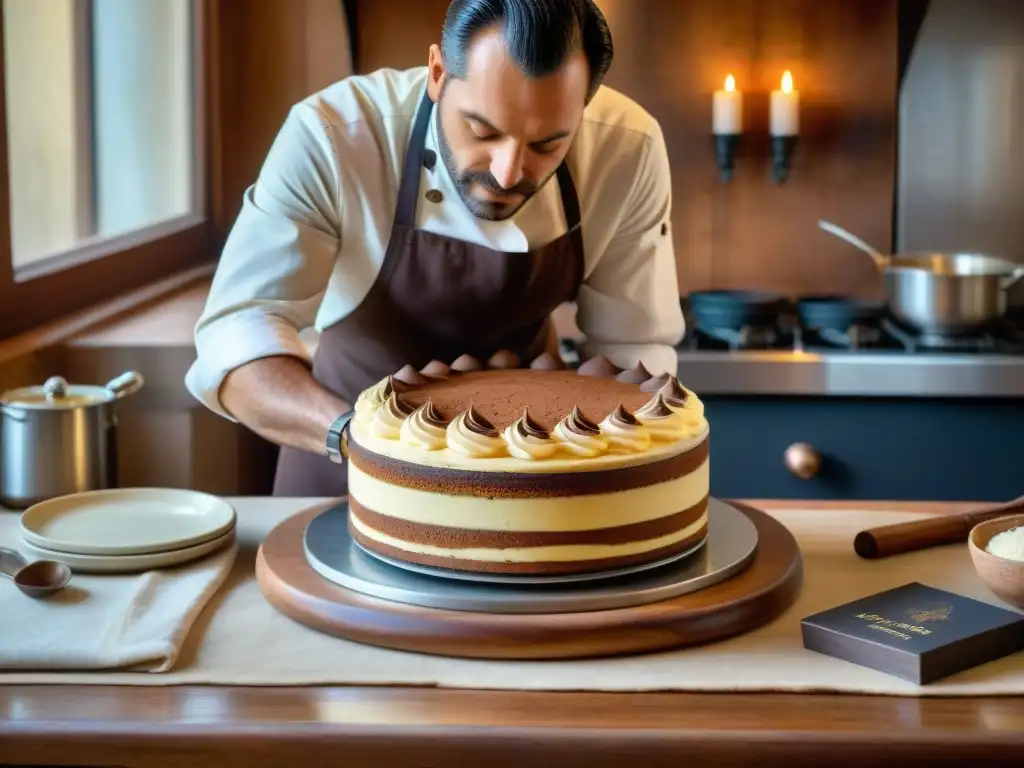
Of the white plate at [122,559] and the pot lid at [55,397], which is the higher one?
the pot lid at [55,397]

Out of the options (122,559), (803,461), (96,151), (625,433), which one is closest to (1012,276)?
(803,461)

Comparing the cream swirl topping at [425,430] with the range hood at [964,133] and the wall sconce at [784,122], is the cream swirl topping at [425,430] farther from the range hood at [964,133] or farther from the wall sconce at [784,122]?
the range hood at [964,133]

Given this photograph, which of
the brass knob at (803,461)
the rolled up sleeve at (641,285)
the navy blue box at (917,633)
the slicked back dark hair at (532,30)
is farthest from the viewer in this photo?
the brass knob at (803,461)

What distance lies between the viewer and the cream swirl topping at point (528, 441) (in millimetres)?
1226

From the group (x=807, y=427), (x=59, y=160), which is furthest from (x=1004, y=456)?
(x=59, y=160)

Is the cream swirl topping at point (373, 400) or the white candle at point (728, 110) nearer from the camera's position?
the cream swirl topping at point (373, 400)

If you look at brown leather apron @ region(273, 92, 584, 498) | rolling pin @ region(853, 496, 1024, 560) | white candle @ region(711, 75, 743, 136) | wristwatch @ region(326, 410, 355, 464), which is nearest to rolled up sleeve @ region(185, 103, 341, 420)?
brown leather apron @ region(273, 92, 584, 498)

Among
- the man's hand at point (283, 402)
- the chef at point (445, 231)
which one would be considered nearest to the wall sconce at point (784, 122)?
the chef at point (445, 231)

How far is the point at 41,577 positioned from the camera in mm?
1316

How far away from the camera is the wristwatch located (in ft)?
4.65

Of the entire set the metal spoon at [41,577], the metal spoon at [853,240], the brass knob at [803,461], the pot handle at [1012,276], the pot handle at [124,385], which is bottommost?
the brass knob at [803,461]

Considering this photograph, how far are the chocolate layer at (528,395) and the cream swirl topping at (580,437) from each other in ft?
0.09

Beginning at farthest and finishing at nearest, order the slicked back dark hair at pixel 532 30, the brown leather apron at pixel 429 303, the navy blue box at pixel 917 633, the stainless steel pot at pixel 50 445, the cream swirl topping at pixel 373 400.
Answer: the brown leather apron at pixel 429 303
the stainless steel pot at pixel 50 445
the slicked back dark hair at pixel 532 30
the cream swirl topping at pixel 373 400
the navy blue box at pixel 917 633

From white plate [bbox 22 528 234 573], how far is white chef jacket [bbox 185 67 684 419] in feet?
1.42
